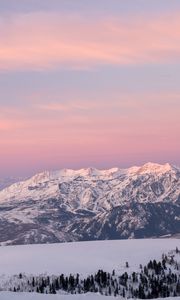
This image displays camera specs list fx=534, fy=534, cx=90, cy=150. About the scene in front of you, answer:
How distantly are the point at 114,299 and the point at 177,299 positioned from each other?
25001 mm

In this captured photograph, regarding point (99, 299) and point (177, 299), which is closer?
point (177, 299)

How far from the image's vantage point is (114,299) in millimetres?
194125

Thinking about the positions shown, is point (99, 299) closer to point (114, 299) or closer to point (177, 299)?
point (114, 299)

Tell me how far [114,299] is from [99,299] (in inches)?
305

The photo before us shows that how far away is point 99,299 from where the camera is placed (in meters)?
200

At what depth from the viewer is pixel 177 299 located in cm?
18062

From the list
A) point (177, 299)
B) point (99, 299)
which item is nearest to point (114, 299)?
point (99, 299)

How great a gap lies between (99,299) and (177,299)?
32.6 metres

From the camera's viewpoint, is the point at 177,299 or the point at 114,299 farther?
the point at 114,299
